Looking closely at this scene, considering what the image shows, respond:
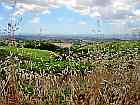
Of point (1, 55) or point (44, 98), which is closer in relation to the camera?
point (44, 98)

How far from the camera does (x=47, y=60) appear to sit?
22.1ft

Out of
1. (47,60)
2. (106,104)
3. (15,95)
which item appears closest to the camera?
(106,104)

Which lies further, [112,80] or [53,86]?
[112,80]

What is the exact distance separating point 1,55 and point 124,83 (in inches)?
105

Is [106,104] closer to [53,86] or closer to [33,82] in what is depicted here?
[53,86]

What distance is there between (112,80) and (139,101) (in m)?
0.52

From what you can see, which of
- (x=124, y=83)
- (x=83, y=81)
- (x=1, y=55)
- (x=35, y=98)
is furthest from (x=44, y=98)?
(x=1, y=55)

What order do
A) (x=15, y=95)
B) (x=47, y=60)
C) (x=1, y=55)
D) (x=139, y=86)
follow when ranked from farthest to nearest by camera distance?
(x=47, y=60) < (x=1, y=55) < (x=139, y=86) < (x=15, y=95)

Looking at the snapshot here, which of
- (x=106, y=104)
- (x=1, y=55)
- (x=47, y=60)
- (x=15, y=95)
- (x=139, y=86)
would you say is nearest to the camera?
(x=106, y=104)

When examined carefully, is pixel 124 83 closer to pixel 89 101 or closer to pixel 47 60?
pixel 89 101

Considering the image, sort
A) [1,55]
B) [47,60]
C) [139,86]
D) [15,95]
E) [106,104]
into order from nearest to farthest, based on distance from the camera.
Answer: [106,104]
[15,95]
[139,86]
[1,55]
[47,60]

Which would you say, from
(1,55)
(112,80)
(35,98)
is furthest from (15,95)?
(1,55)

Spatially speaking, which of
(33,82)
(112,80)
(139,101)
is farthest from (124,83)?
(33,82)

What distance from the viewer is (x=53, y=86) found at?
13.2ft
